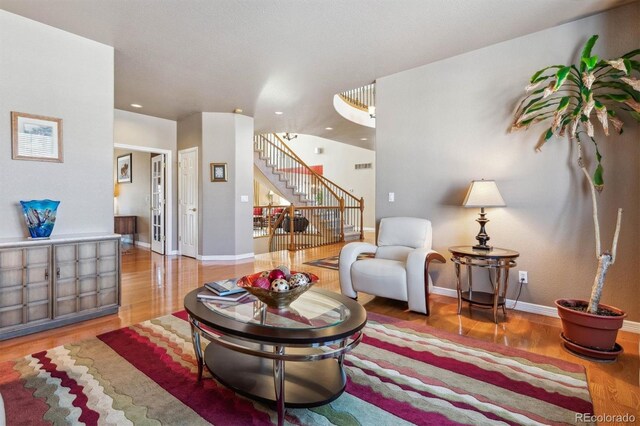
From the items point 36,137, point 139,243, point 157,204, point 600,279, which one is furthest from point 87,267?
point 139,243

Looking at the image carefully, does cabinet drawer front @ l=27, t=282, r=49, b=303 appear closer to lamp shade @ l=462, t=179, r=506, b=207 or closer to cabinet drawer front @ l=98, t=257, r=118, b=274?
cabinet drawer front @ l=98, t=257, r=118, b=274

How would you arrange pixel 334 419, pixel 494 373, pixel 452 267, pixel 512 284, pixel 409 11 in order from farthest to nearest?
pixel 452 267 < pixel 512 284 < pixel 409 11 < pixel 494 373 < pixel 334 419

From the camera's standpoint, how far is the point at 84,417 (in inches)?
59.8

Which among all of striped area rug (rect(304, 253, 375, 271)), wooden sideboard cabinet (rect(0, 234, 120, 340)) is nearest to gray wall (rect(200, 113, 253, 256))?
striped area rug (rect(304, 253, 375, 271))

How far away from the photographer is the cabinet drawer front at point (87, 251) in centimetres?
275

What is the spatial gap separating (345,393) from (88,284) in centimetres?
247

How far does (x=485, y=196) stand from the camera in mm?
2891

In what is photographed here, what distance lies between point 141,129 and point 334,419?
19.2 ft

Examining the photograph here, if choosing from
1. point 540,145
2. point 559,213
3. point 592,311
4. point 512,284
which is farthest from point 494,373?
point 540,145

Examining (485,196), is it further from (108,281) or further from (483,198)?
(108,281)

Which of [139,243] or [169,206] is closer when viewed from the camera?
[169,206]

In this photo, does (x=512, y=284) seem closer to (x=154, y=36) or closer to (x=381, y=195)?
(x=381, y=195)
